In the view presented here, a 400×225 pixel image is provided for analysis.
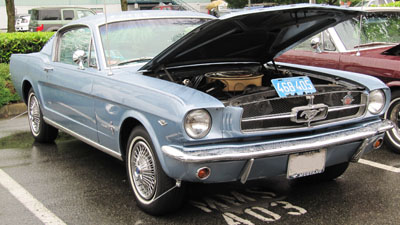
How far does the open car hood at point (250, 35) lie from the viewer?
152 inches

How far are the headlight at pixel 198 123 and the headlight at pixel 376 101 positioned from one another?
1516mm

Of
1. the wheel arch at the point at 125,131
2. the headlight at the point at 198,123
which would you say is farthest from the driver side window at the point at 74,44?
the headlight at the point at 198,123

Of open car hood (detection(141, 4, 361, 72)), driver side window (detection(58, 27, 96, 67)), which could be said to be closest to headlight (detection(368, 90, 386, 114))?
open car hood (detection(141, 4, 361, 72))

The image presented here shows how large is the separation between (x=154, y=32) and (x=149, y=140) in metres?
1.50

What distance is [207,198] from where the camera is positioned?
4242mm

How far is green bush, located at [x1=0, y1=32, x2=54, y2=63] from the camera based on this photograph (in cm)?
985

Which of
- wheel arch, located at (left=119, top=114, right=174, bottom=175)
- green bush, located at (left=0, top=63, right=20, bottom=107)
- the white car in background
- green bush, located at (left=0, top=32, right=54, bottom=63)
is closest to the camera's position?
wheel arch, located at (left=119, top=114, right=174, bottom=175)

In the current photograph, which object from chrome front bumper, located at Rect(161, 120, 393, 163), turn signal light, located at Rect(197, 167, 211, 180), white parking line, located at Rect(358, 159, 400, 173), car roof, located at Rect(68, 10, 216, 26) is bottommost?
white parking line, located at Rect(358, 159, 400, 173)

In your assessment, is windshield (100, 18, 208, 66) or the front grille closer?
the front grille

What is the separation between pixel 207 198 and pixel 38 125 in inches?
116

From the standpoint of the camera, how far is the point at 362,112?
4047 millimetres

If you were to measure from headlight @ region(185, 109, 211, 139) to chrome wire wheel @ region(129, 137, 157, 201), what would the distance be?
0.49 m

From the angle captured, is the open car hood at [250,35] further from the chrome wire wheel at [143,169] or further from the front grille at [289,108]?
the chrome wire wheel at [143,169]

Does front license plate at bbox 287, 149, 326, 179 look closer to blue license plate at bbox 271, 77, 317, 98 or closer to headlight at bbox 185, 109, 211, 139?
blue license plate at bbox 271, 77, 317, 98
